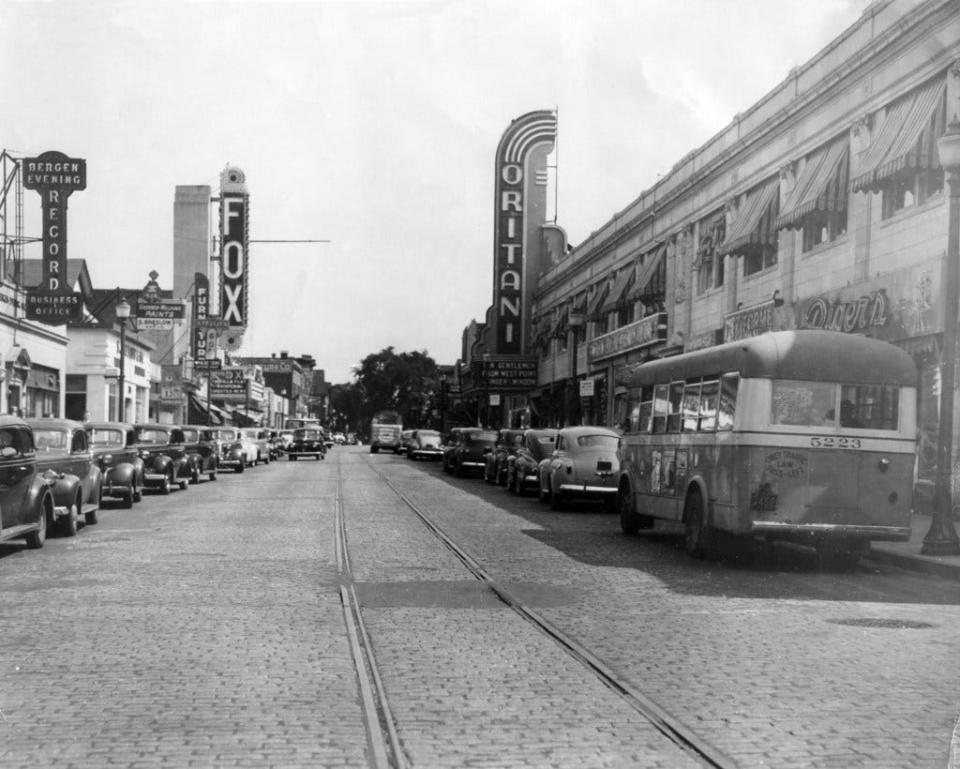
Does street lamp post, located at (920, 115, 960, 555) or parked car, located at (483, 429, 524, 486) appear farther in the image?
parked car, located at (483, 429, 524, 486)

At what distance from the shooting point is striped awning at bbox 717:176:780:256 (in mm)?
30672

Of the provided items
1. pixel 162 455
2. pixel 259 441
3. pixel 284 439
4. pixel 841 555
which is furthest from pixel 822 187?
pixel 284 439

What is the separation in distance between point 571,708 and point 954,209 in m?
10.8

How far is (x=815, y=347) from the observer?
47.6 feet

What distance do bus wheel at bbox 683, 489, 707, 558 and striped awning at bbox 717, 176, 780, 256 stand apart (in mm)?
14959

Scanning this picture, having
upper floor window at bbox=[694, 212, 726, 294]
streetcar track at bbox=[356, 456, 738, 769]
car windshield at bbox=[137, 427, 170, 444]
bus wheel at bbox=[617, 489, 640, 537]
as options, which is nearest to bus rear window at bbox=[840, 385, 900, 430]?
streetcar track at bbox=[356, 456, 738, 769]

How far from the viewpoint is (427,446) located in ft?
222

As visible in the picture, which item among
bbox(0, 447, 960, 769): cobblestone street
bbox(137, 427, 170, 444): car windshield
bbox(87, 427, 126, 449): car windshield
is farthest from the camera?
bbox(137, 427, 170, 444): car windshield

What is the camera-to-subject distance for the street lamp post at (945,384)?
15.3 metres

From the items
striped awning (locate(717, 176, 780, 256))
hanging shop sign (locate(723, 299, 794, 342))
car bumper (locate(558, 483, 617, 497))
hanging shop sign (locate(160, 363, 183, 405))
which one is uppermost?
striped awning (locate(717, 176, 780, 256))

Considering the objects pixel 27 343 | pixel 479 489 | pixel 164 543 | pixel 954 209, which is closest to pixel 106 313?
pixel 27 343

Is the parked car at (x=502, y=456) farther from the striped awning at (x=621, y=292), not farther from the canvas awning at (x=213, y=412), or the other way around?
the canvas awning at (x=213, y=412)

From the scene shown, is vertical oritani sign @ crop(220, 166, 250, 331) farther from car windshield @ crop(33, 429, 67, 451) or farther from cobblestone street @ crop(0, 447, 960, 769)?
cobblestone street @ crop(0, 447, 960, 769)

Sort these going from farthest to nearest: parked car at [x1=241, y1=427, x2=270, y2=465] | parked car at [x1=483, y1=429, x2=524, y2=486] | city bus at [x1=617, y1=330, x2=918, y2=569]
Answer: parked car at [x1=241, y1=427, x2=270, y2=465] < parked car at [x1=483, y1=429, x2=524, y2=486] < city bus at [x1=617, y1=330, x2=918, y2=569]
